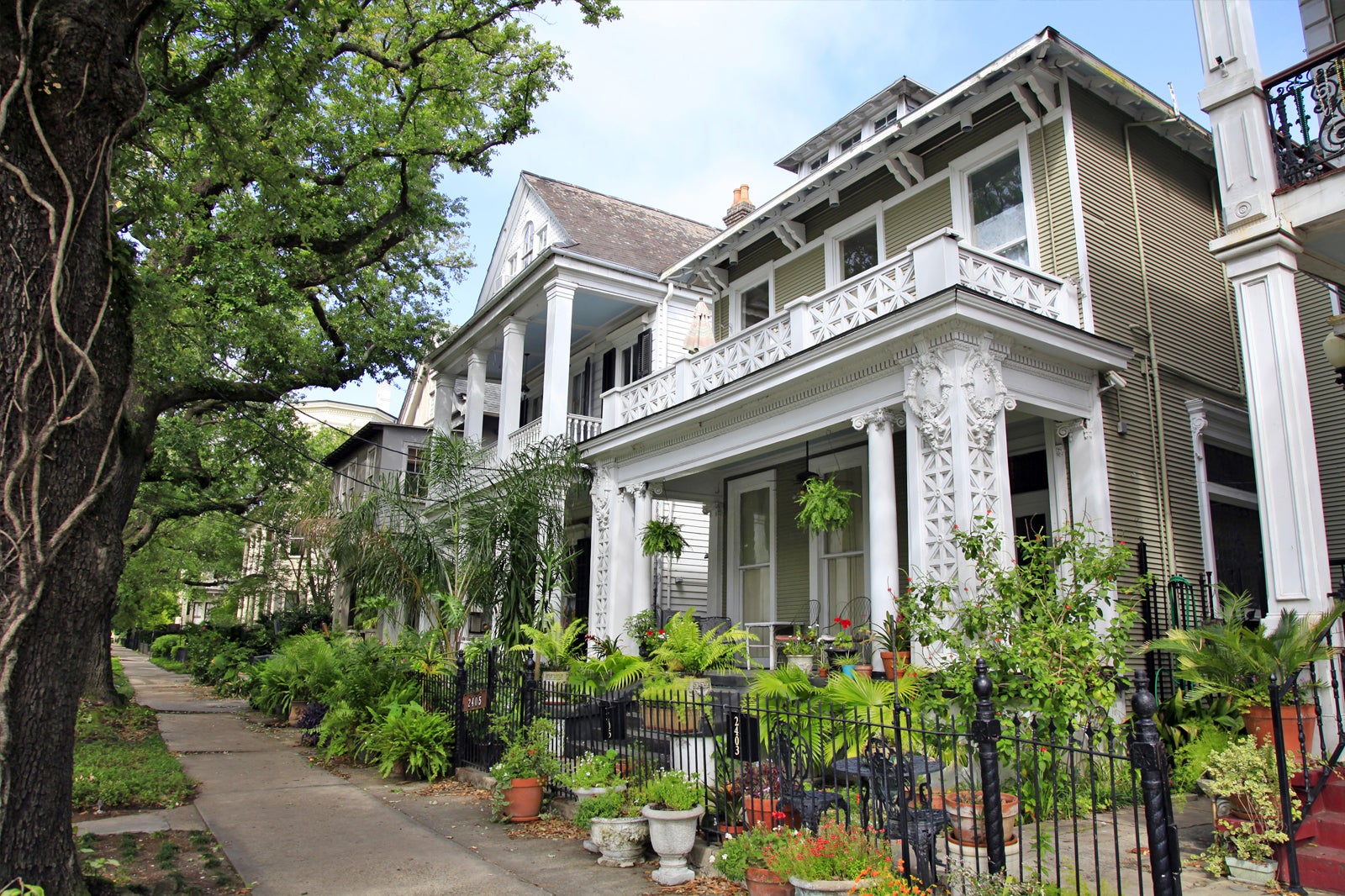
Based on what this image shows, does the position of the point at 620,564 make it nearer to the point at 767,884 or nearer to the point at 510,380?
the point at 510,380

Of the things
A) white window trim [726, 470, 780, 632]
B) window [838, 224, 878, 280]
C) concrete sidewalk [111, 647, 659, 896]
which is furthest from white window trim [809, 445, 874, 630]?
concrete sidewalk [111, 647, 659, 896]

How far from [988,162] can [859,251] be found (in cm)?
259

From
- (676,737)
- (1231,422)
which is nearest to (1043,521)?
(1231,422)

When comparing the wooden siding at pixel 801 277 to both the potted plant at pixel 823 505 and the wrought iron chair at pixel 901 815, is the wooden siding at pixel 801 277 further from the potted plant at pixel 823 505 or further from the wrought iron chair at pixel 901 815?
the wrought iron chair at pixel 901 815

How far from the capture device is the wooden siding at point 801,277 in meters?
14.5

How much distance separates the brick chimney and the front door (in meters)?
7.05

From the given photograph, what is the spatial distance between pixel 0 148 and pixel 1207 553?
12978 mm

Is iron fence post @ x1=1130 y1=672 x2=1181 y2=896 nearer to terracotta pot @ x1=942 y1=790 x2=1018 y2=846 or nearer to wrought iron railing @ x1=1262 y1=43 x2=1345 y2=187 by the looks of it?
terracotta pot @ x1=942 y1=790 x2=1018 y2=846

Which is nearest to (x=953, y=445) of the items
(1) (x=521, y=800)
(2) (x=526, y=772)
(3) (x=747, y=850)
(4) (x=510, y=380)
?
(3) (x=747, y=850)

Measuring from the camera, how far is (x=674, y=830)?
639cm

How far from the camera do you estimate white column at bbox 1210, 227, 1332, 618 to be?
7.06 metres

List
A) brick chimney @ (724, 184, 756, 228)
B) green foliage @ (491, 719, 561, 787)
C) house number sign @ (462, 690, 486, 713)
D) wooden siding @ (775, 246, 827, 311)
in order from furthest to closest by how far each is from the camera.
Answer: brick chimney @ (724, 184, 756, 228), wooden siding @ (775, 246, 827, 311), house number sign @ (462, 690, 486, 713), green foliage @ (491, 719, 561, 787)

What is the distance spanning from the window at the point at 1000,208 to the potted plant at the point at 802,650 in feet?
18.8

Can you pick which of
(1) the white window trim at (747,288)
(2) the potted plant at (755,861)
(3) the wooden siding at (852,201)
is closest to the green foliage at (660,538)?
(1) the white window trim at (747,288)
